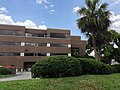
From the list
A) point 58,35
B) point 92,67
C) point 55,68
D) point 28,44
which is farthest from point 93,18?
point 58,35

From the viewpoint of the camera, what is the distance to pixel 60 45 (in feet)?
212

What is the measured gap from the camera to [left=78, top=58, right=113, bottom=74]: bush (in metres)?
16.2

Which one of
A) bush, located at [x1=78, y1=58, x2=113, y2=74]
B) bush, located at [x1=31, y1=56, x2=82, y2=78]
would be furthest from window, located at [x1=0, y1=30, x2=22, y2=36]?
bush, located at [x1=31, y1=56, x2=82, y2=78]

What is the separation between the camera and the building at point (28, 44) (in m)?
58.1

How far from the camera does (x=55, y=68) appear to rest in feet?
44.6

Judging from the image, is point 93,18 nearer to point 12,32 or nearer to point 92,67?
point 92,67

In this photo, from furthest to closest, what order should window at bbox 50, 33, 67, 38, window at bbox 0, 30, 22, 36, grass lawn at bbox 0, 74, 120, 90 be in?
window at bbox 50, 33, 67, 38 < window at bbox 0, 30, 22, 36 < grass lawn at bbox 0, 74, 120, 90

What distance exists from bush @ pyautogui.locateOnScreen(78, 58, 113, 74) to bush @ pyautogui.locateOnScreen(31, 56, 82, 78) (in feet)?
6.56

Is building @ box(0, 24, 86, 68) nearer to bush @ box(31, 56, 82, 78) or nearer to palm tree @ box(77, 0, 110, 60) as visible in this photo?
palm tree @ box(77, 0, 110, 60)

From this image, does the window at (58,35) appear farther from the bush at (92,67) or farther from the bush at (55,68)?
the bush at (55,68)

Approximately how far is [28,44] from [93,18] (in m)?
34.3

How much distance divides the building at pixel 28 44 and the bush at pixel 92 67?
140ft

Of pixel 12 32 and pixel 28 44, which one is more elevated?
pixel 12 32

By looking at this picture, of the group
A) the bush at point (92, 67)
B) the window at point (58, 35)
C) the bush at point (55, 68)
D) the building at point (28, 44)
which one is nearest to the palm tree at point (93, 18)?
the bush at point (92, 67)
